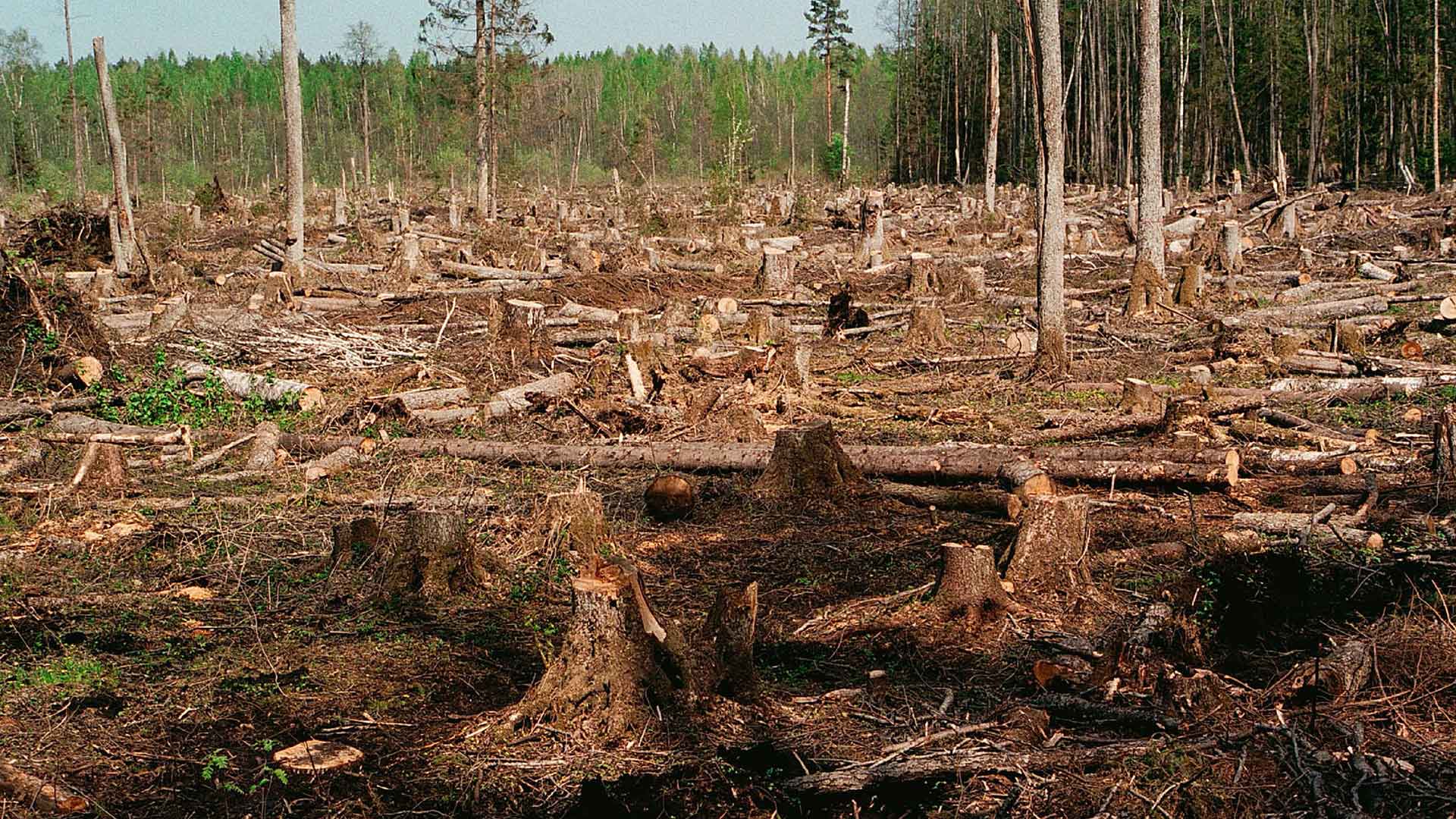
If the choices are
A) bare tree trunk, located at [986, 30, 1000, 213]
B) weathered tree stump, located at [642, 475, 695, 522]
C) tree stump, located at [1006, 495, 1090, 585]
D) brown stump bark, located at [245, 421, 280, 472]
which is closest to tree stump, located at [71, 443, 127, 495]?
brown stump bark, located at [245, 421, 280, 472]

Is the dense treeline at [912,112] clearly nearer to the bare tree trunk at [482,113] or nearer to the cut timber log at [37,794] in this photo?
the bare tree trunk at [482,113]

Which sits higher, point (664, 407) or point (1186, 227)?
point (1186, 227)

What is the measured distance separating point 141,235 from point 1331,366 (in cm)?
2136

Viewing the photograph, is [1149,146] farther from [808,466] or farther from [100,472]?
[100,472]

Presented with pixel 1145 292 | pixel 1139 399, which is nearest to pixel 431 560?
pixel 1139 399

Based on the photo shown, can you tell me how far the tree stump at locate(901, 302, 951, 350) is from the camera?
45.2 ft

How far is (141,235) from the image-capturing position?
22.9 meters

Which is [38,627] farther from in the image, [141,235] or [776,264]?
[141,235]

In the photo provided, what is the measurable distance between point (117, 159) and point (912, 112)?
4644 cm

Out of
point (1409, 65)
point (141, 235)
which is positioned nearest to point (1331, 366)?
point (141, 235)

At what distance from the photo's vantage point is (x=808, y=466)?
7852 millimetres

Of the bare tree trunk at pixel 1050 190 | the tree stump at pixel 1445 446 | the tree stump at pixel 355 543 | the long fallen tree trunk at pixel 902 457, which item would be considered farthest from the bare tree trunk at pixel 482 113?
the tree stump at pixel 1445 446

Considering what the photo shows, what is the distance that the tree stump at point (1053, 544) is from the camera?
577 centimetres

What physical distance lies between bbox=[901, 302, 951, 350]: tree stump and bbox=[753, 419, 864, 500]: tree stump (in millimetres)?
6104
